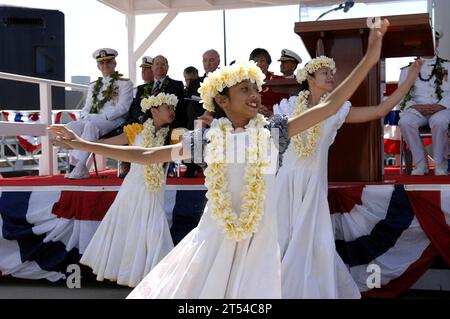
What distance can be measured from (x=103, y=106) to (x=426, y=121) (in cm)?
337

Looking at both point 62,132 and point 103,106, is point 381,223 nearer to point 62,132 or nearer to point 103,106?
point 62,132

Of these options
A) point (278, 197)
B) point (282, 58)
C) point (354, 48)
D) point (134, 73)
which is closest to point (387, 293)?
point (278, 197)

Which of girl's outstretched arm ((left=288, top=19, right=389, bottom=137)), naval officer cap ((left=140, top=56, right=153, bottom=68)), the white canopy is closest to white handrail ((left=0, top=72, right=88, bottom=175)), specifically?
naval officer cap ((left=140, top=56, right=153, bottom=68))

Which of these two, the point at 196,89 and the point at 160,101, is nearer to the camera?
the point at 160,101

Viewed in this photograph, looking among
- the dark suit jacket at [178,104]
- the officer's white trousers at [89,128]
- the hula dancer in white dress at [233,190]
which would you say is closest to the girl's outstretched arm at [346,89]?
the hula dancer in white dress at [233,190]

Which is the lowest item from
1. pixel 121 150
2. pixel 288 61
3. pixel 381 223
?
pixel 381 223

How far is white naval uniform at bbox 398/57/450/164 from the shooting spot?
20.8ft

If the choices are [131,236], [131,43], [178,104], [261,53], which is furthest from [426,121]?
[131,43]

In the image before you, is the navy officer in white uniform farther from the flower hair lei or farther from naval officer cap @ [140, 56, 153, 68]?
naval officer cap @ [140, 56, 153, 68]

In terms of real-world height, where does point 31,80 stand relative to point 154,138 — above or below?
above

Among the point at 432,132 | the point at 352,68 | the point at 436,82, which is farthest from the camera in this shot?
the point at 436,82

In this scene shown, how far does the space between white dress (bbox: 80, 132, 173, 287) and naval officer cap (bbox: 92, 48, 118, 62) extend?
7.71 feet

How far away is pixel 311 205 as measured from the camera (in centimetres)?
484

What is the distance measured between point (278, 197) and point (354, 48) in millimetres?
1360
